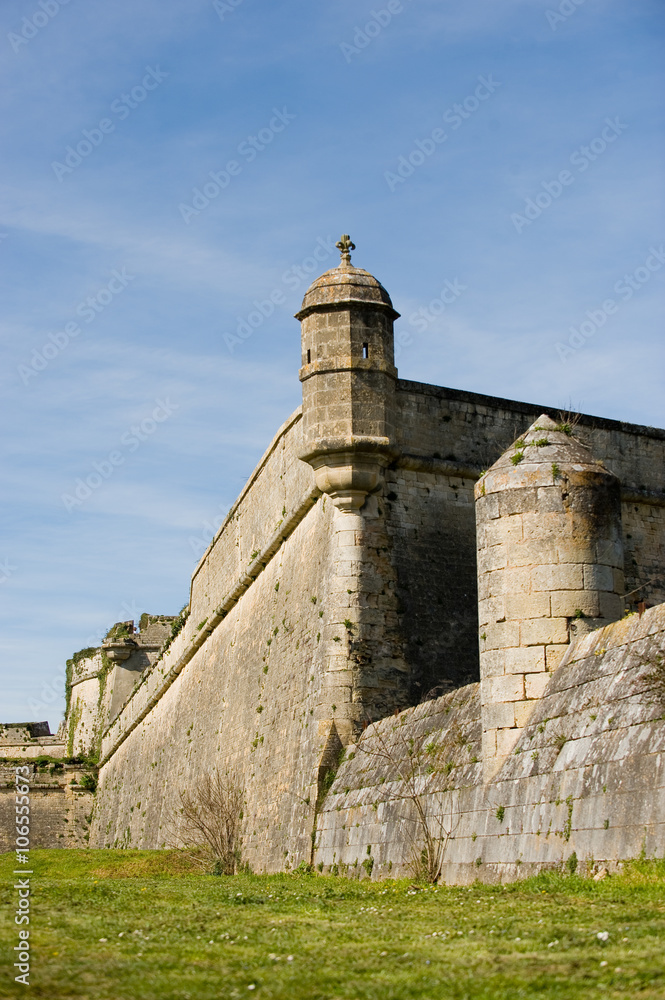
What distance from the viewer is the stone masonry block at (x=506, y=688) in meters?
9.43

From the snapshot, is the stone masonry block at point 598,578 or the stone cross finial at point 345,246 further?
the stone cross finial at point 345,246

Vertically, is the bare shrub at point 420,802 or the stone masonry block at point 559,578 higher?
the stone masonry block at point 559,578

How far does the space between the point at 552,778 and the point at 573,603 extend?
1.48 m

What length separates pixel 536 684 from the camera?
369 inches

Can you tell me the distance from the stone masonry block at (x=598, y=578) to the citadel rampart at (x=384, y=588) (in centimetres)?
2

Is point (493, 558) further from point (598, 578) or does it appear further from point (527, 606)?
point (598, 578)

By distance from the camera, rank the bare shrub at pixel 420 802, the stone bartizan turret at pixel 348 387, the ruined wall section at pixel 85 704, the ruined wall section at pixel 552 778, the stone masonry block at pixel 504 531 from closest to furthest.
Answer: the ruined wall section at pixel 552 778 < the stone masonry block at pixel 504 531 < the bare shrub at pixel 420 802 < the stone bartizan turret at pixel 348 387 < the ruined wall section at pixel 85 704

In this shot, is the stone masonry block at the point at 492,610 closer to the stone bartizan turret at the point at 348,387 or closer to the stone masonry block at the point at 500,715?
the stone masonry block at the point at 500,715

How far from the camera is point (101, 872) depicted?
56.4ft

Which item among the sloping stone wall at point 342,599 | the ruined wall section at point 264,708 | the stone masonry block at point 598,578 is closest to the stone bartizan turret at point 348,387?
the sloping stone wall at point 342,599

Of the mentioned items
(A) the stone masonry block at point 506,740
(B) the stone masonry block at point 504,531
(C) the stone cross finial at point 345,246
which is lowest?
(A) the stone masonry block at point 506,740

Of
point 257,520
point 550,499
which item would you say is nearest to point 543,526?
point 550,499

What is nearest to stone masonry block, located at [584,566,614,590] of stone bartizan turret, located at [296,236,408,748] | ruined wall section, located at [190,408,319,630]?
stone bartizan turret, located at [296,236,408,748]

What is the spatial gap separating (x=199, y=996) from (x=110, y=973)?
622 millimetres
